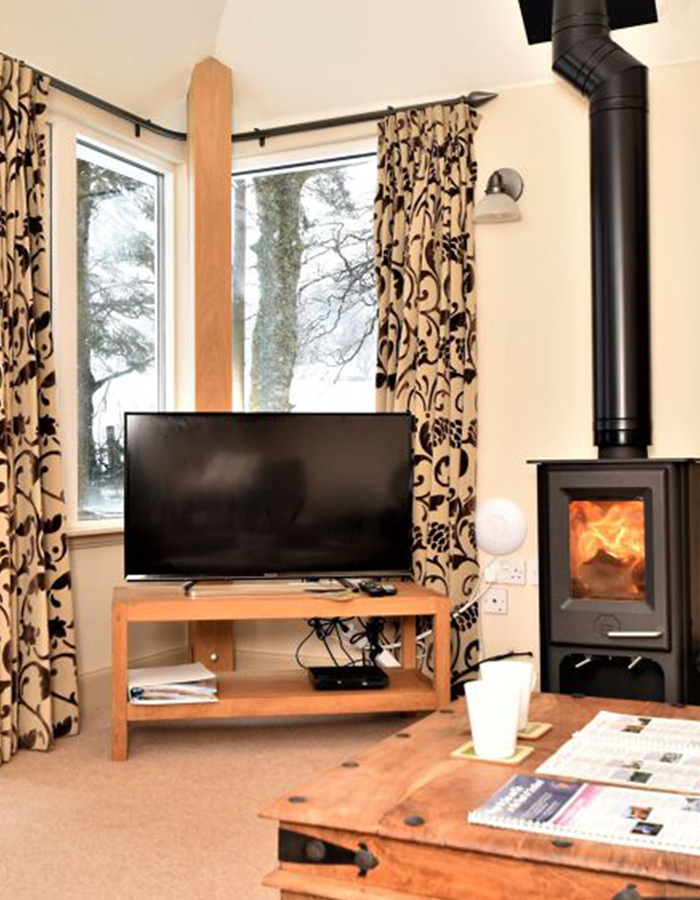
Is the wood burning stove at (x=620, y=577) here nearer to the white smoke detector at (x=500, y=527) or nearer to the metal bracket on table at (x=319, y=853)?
the white smoke detector at (x=500, y=527)

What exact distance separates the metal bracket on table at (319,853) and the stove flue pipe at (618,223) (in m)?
2.41

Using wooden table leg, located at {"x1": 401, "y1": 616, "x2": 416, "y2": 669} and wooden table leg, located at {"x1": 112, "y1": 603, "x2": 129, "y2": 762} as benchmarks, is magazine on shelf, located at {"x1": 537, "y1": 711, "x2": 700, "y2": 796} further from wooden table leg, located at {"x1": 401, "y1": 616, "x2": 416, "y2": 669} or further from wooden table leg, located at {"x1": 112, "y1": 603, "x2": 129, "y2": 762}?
wooden table leg, located at {"x1": 401, "y1": 616, "x2": 416, "y2": 669}

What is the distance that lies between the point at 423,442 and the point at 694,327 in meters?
1.11

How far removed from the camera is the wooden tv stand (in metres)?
3.53

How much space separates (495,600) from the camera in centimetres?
418

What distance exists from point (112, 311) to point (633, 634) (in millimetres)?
2465

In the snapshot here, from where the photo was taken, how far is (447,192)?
4.23 m

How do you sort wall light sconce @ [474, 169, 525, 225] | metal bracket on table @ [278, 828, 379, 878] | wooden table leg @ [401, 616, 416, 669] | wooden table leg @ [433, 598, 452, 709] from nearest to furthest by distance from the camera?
metal bracket on table @ [278, 828, 379, 878]
wooden table leg @ [433, 598, 452, 709]
wall light sconce @ [474, 169, 525, 225]
wooden table leg @ [401, 616, 416, 669]

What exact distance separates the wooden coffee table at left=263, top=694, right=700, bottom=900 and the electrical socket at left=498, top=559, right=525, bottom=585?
7.65 ft

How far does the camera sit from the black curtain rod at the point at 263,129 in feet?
13.5

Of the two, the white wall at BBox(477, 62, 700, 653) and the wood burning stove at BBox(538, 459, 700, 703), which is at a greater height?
the white wall at BBox(477, 62, 700, 653)

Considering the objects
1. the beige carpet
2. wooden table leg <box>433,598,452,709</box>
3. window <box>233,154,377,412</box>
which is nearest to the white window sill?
the beige carpet

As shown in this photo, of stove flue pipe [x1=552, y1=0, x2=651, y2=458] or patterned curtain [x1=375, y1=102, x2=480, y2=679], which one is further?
patterned curtain [x1=375, y1=102, x2=480, y2=679]

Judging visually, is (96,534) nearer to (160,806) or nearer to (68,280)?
(68,280)
